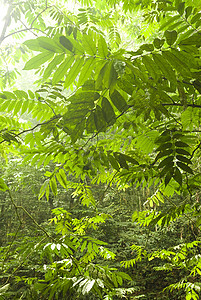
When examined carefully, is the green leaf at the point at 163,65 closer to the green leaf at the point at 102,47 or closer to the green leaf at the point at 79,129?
the green leaf at the point at 102,47

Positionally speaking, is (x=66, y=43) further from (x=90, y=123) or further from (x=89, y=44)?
(x=90, y=123)

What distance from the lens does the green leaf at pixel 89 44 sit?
0.57m

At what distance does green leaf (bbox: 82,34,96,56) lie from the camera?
1.86 ft

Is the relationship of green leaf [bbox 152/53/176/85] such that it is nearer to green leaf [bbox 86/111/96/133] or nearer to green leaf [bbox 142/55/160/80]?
green leaf [bbox 142/55/160/80]

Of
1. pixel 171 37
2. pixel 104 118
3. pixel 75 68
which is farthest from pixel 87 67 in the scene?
pixel 171 37

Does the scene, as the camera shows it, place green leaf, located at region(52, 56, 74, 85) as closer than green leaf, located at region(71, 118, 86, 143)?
Yes

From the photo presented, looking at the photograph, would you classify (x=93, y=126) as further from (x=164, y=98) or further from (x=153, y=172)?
(x=153, y=172)

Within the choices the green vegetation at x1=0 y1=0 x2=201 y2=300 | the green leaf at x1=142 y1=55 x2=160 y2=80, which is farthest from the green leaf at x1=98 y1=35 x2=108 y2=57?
the green leaf at x1=142 y1=55 x2=160 y2=80

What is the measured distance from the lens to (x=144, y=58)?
0.62m

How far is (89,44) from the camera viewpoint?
22.6 inches

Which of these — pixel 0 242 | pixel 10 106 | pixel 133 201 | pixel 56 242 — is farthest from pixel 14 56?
pixel 0 242

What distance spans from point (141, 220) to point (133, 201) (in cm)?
363

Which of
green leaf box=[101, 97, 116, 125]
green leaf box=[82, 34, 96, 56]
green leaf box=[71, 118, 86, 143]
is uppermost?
green leaf box=[82, 34, 96, 56]

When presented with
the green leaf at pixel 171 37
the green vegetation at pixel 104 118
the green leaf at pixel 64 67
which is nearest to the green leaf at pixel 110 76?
the green vegetation at pixel 104 118
